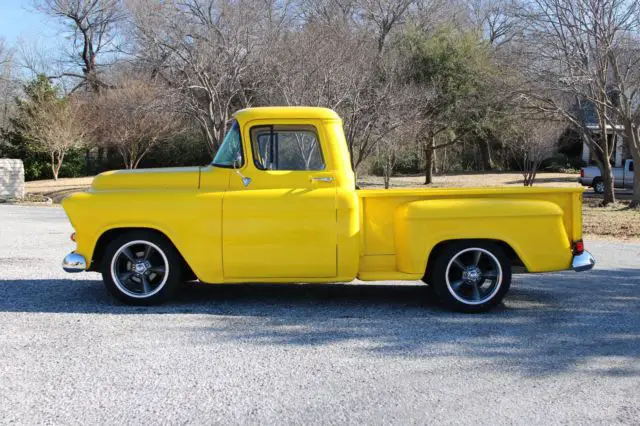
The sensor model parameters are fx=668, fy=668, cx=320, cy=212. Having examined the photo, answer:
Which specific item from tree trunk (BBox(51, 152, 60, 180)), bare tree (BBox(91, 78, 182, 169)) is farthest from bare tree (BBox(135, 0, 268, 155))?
tree trunk (BBox(51, 152, 60, 180))

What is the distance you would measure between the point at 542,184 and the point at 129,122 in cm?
2237

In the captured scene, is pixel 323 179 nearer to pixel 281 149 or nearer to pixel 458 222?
pixel 281 149

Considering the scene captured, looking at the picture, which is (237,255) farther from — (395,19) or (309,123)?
(395,19)

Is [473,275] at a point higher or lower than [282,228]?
lower

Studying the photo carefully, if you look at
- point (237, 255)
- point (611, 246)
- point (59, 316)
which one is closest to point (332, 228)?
point (237, 255)

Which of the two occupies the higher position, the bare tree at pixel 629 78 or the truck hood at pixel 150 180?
the bare tree at pixel 629 78

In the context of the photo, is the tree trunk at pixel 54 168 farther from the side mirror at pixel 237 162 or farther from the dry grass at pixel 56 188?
the side mirror at pixel 237 162

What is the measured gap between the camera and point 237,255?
650 cm

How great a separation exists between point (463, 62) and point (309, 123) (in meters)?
27.9

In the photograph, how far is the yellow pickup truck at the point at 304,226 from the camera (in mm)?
6465

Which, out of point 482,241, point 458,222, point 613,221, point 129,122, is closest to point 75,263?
point 458,222

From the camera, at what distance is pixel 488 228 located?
21.2 ft

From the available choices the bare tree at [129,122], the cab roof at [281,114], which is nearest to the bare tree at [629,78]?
the cab roof at [281,114]

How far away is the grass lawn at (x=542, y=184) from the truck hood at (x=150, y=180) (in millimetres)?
11897
